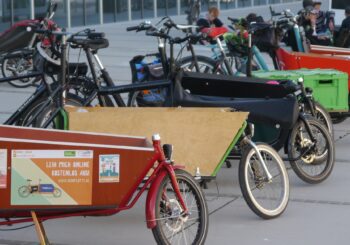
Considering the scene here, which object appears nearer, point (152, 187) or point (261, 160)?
point (152, 187)

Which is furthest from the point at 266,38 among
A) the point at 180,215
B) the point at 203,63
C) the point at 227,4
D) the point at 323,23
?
the point at 227,4

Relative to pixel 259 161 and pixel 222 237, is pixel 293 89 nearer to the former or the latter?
pixel 259 161

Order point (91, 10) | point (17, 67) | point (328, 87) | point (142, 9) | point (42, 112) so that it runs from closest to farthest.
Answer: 1. point (42, 112)
2. point (328, 87)
3. point (17, 67)
4. point (91, 10)
5. point (142, 9)

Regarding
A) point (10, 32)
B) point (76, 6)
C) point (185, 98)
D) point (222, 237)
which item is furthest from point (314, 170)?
point (76, 6)

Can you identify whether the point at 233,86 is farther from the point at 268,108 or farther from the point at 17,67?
the point at 17,67

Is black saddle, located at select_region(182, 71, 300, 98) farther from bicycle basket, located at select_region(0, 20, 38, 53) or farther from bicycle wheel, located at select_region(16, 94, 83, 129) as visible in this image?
bicycle basket, located at select_region(0, 20, 38, 53)

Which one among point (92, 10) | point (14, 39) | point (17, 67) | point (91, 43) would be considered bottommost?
point (92, 10)

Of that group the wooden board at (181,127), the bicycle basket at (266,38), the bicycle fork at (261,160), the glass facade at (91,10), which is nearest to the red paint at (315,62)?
the bicycle basket at (266,38)

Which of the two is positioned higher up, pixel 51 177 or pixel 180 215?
pixel 51 177

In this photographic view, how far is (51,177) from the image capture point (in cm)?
581

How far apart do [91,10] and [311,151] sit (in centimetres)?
2077

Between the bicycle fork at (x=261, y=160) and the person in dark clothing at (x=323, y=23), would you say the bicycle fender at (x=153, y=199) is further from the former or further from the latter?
the person in dark clothing at (x=323, y=23)

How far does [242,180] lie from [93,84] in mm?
2415

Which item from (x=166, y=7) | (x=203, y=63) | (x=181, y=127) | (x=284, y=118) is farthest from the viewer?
(x=166, y=7)
